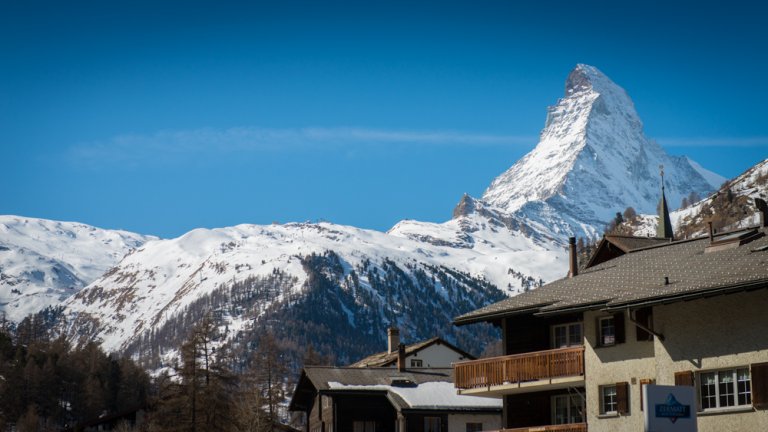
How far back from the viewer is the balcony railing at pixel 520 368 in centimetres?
5003

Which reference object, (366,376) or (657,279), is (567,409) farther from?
(366,376)

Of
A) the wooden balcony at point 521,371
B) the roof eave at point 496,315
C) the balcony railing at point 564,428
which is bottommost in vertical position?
the balcony railing at point 564,428

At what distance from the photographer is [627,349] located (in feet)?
154

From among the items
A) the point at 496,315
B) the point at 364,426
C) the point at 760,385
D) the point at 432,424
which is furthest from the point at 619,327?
the point at 364,426

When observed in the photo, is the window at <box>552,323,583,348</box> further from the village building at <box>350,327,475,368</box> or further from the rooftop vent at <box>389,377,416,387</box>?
the village building at <box>350,327,475,368</box>

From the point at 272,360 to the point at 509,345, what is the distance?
236 feet

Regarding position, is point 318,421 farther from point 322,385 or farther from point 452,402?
point 452,402

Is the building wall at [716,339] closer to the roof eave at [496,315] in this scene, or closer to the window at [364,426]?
the roof eave at [496,315]

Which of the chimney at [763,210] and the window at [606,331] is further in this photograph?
the chimney at [763,210]

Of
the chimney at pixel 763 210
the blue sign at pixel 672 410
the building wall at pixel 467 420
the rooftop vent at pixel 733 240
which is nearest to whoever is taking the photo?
the blue sign at pixel 672 410

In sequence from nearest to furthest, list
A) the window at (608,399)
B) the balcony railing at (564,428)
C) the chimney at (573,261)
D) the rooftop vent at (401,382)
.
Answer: the window at (608,399) → the balcony railing at (564,428) → the chimney at (573,261) → the rooftop vent at (401,382)

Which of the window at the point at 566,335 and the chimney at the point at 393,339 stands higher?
the chimney at the point at 393,339

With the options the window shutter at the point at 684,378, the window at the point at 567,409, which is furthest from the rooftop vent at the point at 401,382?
the window shutter at the point at 684,378

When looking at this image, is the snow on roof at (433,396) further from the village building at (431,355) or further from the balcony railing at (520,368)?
the village building at (431,355)
